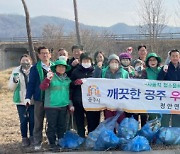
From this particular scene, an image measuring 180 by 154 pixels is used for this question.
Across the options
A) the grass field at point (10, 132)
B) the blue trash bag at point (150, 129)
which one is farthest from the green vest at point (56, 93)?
the blue trash bag at point (150, 129)

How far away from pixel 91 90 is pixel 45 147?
4.51 ft

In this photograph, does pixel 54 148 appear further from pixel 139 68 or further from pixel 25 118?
pixel 139 68

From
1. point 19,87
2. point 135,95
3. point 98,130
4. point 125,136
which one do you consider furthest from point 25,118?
point 135,95

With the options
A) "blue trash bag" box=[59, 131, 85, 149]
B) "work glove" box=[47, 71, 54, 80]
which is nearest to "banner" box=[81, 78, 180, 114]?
"blue trash bag" box=[59, 131, 85, 149]

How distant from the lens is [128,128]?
6.26 m

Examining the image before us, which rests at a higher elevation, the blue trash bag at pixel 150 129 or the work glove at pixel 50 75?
the work glove at pixel 50 75

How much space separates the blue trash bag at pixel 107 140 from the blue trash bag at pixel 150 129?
1.73 feet

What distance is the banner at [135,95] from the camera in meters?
6.59

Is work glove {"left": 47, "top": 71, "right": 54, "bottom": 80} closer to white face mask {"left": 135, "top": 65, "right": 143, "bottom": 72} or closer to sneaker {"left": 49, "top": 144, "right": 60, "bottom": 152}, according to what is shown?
sneaker {"left": 49, "top": 144, "right": 60, "bottom": 152}

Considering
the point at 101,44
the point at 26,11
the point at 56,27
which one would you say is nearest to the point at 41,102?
the point at 26,11

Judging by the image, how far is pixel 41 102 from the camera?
645cm

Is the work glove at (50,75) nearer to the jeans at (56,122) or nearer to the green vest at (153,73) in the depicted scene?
the jeans at (56,122)

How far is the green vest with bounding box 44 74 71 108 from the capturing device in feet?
20.5

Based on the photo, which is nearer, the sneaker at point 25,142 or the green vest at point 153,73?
the green vest at point 153,73
